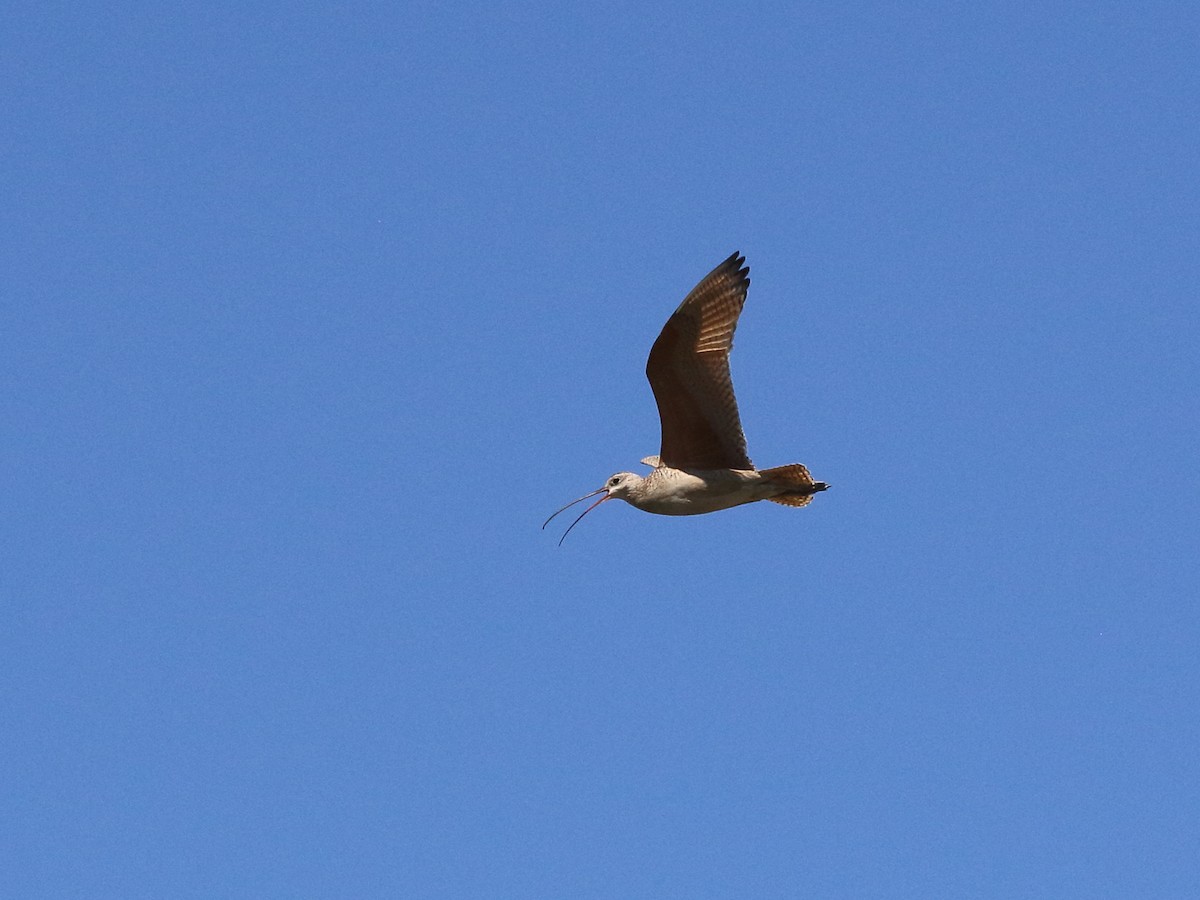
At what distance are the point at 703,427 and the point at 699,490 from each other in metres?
0.64

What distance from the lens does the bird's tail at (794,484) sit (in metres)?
34.7

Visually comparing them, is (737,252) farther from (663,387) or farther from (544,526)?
(544,526)

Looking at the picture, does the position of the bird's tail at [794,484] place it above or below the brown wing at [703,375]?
below

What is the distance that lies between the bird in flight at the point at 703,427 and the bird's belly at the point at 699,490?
0.03 ft

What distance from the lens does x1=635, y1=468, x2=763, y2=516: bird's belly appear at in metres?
34.8

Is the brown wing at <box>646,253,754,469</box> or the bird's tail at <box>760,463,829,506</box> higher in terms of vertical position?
the brown wing at <box>646,253,754,469</box>

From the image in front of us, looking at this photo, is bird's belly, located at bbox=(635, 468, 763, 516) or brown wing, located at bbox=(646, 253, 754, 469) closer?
brown wing, located at bbox=(646, 253, 754, 469)

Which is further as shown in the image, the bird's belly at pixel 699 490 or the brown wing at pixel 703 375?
the bird's belly at pixel 699 490

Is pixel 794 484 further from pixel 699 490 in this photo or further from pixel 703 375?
pixel 703 375

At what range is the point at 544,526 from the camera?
36.4 metres

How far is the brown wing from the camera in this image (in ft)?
113

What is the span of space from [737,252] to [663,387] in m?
1.58

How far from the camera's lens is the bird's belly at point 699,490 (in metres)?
34.8

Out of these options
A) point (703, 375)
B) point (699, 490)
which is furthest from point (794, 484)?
point (703, 375)
